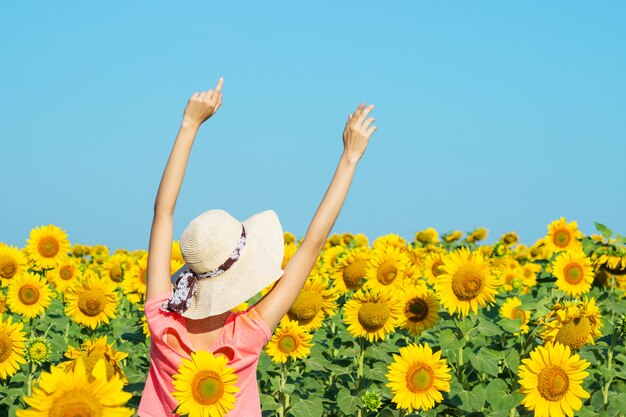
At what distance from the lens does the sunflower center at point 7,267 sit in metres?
8.16

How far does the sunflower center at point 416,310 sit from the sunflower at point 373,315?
60mm

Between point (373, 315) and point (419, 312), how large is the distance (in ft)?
1.08

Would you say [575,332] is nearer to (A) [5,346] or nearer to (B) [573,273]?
(B) [573,273]

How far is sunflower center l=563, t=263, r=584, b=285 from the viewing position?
711 centimetres

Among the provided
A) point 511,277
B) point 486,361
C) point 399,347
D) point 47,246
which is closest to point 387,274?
point 399,347

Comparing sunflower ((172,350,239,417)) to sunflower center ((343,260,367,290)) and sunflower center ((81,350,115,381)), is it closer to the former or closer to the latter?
sunflower center ((81,350,115,381))

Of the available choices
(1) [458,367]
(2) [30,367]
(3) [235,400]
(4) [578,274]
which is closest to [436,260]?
(4) [578,274]

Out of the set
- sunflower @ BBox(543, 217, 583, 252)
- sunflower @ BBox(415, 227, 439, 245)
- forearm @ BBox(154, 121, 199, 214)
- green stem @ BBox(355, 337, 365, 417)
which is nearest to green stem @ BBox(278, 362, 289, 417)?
green stem @ BBox(355, 337, 365, 417)

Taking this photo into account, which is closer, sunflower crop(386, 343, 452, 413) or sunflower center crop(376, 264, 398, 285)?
sunflower crop(386, 343, 452, 413)

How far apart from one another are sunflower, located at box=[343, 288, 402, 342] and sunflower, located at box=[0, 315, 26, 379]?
2.10m

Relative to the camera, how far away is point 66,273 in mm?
9164

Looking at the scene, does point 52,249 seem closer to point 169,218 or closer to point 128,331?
point 128,331

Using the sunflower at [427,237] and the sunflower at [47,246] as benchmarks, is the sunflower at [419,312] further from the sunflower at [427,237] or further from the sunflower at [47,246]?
the sunflower at [427,237]

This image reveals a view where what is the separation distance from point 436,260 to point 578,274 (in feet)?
4.05
